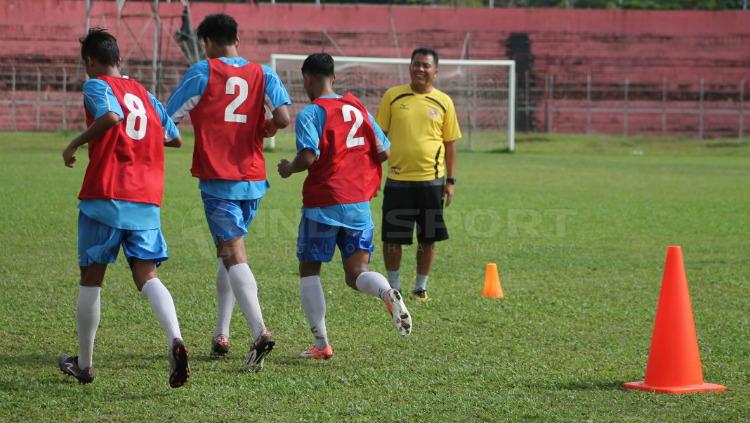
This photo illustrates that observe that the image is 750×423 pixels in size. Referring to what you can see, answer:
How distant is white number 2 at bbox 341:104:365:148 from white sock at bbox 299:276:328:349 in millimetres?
Result: 855

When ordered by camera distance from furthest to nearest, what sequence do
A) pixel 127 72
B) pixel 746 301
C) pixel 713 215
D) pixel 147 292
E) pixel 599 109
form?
pixel 599 109 < pixel 127 72 < pixel 713 215 < pixel 746 301 < pixel 147 292

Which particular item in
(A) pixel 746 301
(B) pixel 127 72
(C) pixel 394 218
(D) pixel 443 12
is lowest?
(A) pixel 746 301

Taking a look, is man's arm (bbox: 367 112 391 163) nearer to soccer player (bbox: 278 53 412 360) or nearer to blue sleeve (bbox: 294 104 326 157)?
soccer player (bbox: 278 53 412 360)

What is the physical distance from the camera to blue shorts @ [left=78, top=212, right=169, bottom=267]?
5.70 metres

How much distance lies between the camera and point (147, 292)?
19.0 ft

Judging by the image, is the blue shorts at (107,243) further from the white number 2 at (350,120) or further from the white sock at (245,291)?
the white number 2 at (350,120)

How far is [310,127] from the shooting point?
6488 millimetres

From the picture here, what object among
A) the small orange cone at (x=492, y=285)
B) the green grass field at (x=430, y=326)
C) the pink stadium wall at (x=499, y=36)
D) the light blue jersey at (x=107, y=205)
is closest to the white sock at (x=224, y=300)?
the green grass field at (x=430, y=326)

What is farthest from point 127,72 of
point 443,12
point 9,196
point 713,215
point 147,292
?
point 147,292

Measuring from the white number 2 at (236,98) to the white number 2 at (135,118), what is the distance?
0.68 m

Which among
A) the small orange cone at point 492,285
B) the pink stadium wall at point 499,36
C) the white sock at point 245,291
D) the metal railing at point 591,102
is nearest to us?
the white sock at point 245,291

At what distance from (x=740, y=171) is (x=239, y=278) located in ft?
76.9

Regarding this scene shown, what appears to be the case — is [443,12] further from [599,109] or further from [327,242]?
[327,242]

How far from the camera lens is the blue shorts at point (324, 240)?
664cm
